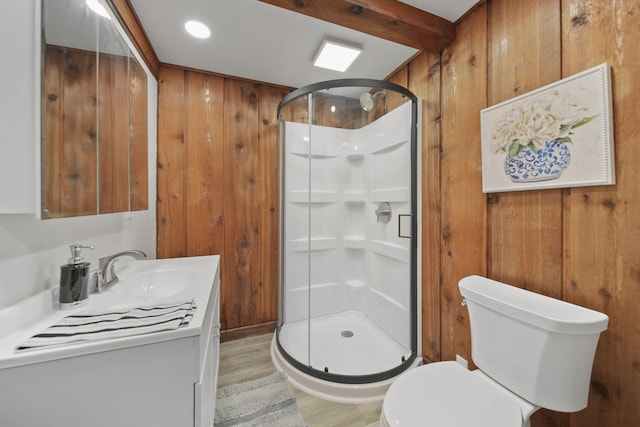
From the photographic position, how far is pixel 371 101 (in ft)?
6.33

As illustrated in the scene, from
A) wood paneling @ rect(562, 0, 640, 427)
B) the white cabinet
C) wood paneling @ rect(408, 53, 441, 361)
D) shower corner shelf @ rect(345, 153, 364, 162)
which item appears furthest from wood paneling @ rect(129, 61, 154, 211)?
wood paneling @ rect(562, 0, 640, 427)

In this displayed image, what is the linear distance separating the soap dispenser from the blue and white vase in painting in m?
1.90

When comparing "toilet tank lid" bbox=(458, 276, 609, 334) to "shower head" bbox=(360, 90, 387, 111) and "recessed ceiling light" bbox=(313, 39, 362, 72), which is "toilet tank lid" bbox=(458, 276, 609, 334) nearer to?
"shower head" bbox=(360, 90, 387, 111)

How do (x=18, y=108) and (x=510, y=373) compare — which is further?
(x=510, y=373)

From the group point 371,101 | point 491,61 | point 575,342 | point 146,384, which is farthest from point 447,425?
point 371,101

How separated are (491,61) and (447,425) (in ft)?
5.56

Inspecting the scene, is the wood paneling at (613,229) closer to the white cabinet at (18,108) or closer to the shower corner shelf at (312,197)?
the shower corner shelf at (312,197)

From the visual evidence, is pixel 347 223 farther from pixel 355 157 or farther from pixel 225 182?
pixel 225 182

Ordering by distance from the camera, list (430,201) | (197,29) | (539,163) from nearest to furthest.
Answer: (539,163) < (197,29) < (430,201)

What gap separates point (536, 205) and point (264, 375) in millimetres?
1912

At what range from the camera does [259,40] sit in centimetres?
163

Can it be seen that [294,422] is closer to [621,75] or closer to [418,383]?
[418,383]

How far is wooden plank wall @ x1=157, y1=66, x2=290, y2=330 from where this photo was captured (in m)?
1.95

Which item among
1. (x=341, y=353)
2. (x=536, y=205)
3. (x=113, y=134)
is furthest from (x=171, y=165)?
(x=536, y=205)
